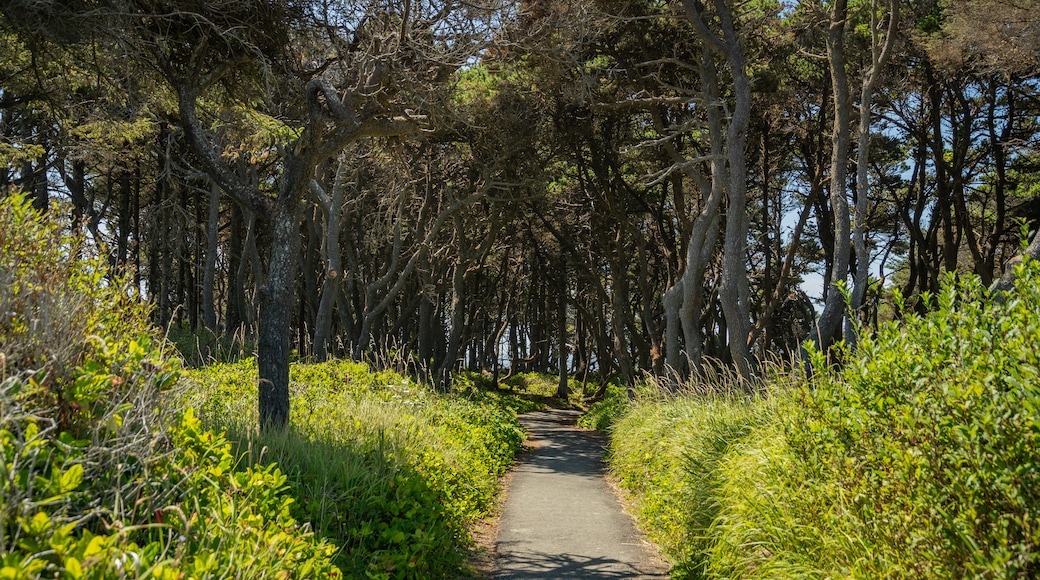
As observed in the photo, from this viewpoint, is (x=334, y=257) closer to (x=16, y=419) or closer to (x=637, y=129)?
(x=637, y=129)

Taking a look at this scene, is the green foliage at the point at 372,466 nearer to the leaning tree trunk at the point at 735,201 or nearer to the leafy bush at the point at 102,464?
the leafy bush at the point at 102,464

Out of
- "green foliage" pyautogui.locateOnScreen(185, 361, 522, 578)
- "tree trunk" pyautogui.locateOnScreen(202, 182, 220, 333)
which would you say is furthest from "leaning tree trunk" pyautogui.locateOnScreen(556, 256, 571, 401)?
"green foliage" pyautogui.locateOnScreen(185, 361, 522, 578)

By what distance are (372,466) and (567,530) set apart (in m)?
2.69

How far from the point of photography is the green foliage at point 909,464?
308 centimetres

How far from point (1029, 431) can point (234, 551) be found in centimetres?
306

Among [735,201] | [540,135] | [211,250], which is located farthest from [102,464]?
[211,250]

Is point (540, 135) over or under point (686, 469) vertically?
over

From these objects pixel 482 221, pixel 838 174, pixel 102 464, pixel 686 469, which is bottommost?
pixel 686 469

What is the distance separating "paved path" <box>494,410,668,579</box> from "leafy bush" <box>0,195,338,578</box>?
3.14 metres

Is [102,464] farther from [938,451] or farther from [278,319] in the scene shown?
[278,319]

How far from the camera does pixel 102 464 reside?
9.36 ft

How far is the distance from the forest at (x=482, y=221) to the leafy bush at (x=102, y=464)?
0.02 m

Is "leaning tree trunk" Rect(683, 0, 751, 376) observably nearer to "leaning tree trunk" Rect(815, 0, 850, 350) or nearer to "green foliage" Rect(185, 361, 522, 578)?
"leaning tree trunk" Rect(815, 0, 850, 350)

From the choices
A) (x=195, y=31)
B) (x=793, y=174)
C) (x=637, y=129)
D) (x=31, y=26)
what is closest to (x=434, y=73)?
(x=195, y=31)
